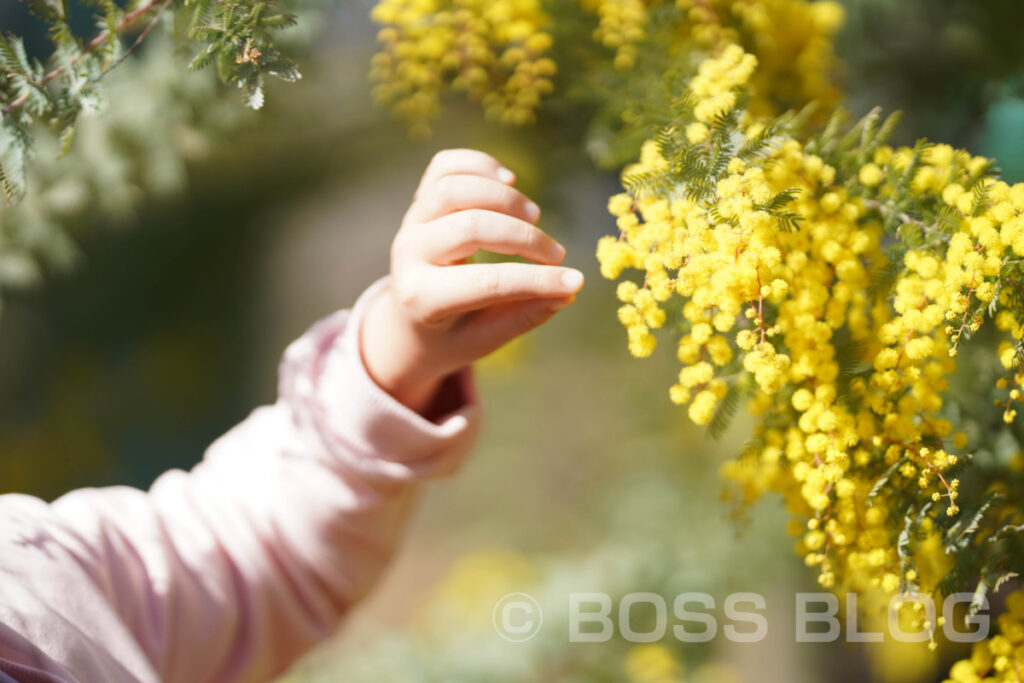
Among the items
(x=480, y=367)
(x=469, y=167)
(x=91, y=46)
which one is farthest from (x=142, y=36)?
(x=480, y=367)

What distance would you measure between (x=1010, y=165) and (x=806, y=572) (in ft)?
1.89

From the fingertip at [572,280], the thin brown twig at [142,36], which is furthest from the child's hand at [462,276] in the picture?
the thin brown twig at [142,36]

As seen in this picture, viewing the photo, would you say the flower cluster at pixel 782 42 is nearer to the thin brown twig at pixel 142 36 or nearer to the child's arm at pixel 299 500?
the child's arm at pixel 299 500

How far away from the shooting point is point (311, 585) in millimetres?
555

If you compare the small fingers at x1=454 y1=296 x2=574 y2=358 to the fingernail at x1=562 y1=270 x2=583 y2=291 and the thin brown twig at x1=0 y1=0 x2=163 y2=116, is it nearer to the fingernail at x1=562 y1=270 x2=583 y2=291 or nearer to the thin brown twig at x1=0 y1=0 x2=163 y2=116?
the fingernail at x1=562 y1=270 x2=583 y2=291

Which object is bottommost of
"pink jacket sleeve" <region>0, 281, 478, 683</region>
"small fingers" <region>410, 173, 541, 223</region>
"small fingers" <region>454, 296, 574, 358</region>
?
"pink jacket sleeve" <region>0, 281, 478, 683</region>

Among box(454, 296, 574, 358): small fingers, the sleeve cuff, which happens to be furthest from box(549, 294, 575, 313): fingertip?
the sleeve cuff

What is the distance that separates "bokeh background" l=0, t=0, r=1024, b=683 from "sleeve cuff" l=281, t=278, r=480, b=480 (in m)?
0.24

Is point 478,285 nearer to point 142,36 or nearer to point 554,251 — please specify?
point 554,251

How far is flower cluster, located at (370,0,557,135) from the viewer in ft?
1.82

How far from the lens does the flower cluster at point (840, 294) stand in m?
0.31

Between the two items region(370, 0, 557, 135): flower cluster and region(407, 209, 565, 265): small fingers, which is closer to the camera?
region(407, 209, 565, 265): small fingers

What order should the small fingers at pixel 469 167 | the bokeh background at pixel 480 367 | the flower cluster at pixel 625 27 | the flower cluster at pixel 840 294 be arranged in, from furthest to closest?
the bokeh background at pixel 480 367 < the flower cluster at pixel 625 27 < the small fingers at pixel 469 167 < the flower cluster at pixel 840 294

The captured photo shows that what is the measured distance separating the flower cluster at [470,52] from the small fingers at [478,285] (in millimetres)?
224
